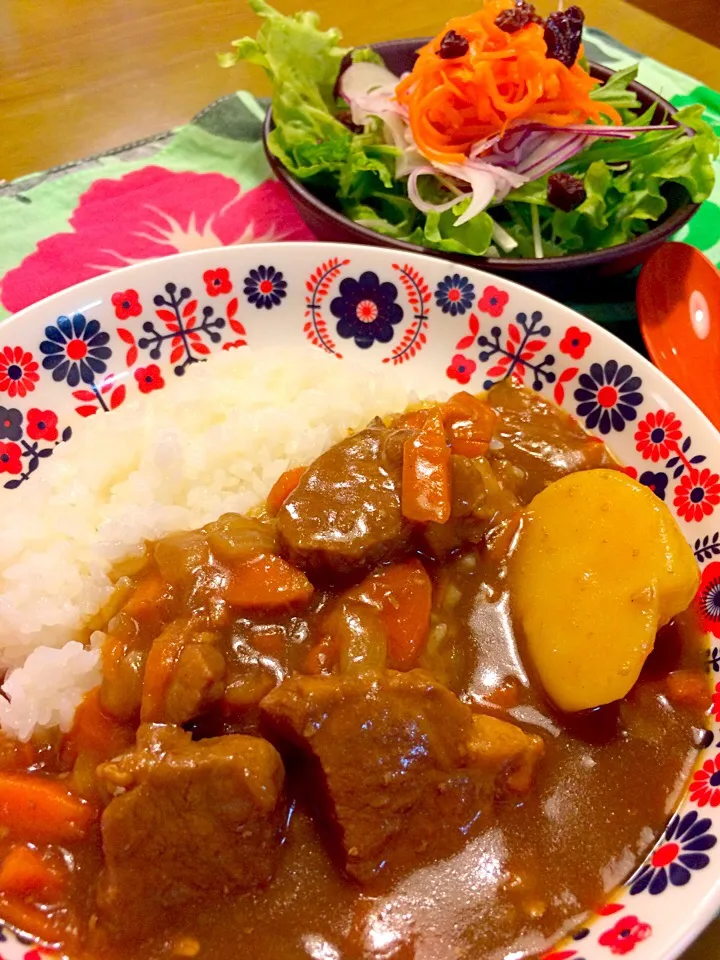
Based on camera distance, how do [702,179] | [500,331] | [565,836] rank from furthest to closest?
[702,179] → [500,331] → [565,836]

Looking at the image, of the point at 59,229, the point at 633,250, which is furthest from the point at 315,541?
the point at 59,229

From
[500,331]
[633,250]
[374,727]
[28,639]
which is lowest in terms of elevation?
[28,639]

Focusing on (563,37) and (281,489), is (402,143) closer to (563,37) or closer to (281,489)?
(563,37)

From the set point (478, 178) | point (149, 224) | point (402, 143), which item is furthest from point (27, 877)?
point (402, 143)

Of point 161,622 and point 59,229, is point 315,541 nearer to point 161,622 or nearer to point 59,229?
point 161,622

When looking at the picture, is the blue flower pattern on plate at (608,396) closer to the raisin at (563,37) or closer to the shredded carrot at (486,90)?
the shredded carrot at (486,90)

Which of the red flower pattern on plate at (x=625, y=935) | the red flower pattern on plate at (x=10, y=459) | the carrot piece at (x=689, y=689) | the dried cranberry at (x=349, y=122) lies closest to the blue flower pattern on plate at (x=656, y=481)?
the carrot piece at (x=689, y=689)
